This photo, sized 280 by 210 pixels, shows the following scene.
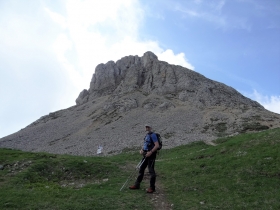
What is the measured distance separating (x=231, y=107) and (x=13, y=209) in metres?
85.7

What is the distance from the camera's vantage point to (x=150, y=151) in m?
15.9

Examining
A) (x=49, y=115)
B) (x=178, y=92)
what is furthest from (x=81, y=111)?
(x=178, y=92)

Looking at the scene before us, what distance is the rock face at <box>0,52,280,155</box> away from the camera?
217 ft

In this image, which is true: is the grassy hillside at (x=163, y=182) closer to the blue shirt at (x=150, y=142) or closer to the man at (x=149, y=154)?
the man at (x=149, y=154)

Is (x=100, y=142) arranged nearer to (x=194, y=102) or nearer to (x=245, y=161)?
(x=194, y=102)

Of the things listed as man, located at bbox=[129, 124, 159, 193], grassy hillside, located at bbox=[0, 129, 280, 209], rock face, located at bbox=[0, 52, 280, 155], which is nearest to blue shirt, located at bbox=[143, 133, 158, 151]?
man, located at bbox=[129, 124, 159, 193]

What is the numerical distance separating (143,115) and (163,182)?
217 feet

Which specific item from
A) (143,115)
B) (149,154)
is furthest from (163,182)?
(143,115)

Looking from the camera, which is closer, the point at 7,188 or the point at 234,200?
the point at 234,200

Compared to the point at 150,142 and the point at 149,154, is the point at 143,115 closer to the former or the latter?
the point at 150,142

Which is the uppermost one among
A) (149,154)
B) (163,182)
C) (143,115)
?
(143,115)

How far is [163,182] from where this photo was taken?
19.0m

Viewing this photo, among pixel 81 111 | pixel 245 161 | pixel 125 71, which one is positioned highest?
pixel 125 71

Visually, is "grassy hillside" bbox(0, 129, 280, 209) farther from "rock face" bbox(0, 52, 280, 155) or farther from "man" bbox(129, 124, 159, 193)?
"rock face" bbox(0, 52, 280, 155)
